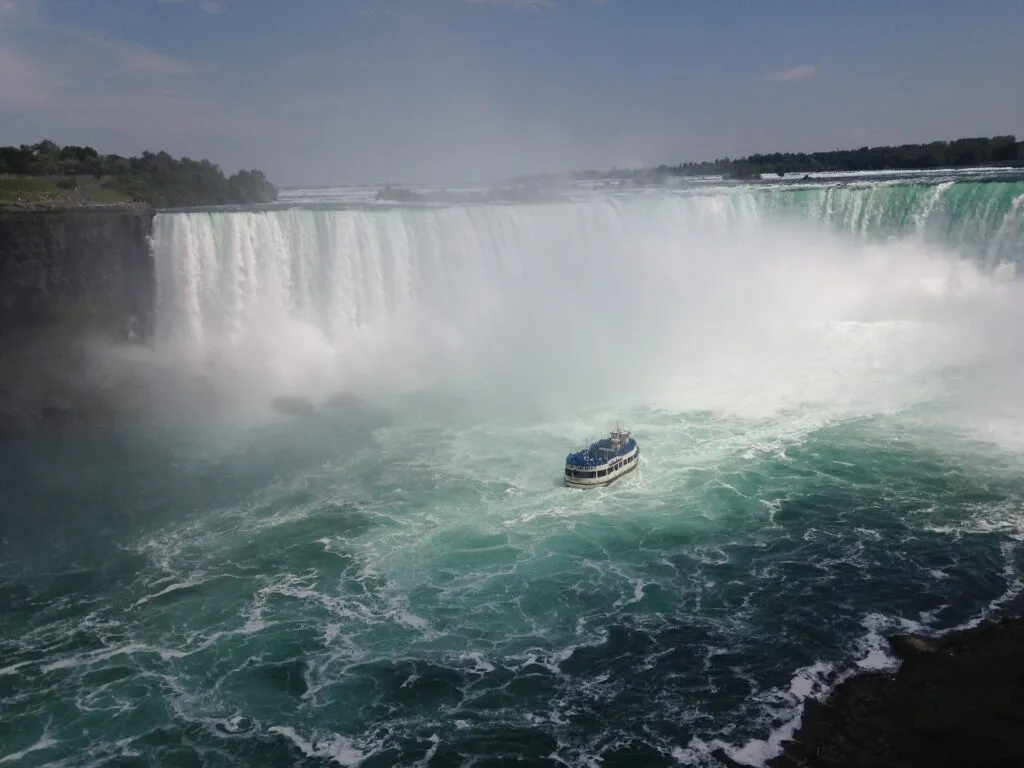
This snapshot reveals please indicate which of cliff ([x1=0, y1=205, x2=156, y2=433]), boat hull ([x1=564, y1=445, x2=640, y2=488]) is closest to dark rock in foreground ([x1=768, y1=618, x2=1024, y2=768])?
boat hull ([x1=564, y1=445, x2=640, y2=488])

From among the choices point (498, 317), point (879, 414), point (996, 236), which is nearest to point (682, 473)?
point (879, 414)

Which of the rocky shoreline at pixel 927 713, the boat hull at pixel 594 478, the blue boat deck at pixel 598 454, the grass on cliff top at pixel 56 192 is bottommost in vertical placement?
the rocky shoreline at pixel 927 713

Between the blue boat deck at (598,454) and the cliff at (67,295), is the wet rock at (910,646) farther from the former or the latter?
the cliff at (67,295)

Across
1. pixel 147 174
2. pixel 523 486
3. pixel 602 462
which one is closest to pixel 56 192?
pixel 147 174

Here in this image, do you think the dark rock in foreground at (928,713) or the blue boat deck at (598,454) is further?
the blue boat deck at (598,454)

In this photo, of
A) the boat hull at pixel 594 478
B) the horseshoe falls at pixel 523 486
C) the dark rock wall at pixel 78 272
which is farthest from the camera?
the dark rock wall at pixel 78 272

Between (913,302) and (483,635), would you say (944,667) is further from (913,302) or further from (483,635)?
(913,302)

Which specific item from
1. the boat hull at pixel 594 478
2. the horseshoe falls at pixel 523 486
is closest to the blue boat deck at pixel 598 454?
the boat hull at pixel 594 478

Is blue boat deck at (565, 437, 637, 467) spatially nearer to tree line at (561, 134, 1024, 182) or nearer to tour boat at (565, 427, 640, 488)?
tour boat at (565, 427, 640, 488)
